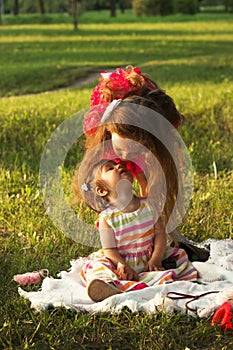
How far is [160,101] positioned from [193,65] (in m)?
9.89

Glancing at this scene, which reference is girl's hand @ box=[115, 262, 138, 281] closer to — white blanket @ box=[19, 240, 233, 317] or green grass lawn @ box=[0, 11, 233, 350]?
white blanket @ box=[19, 240, 233, 317]

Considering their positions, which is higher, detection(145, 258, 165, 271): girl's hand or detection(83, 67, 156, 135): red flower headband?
detection(83, 67, 156, 135): red flower headband

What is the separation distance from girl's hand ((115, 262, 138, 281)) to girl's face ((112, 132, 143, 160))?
1.93 feet

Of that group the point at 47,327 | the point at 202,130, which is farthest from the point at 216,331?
the point at 202,130

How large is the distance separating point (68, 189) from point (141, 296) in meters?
2.10

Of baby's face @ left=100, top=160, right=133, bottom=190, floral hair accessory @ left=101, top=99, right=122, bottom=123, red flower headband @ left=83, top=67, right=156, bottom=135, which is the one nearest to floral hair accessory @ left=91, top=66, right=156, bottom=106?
red flower headband @ left=83, top=67, right=156, bottom=135

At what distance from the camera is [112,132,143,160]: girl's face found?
163 inches

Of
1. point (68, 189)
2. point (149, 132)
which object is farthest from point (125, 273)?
point (68, 189)

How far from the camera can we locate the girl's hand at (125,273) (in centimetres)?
393

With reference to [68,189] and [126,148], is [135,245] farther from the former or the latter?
[68,189]

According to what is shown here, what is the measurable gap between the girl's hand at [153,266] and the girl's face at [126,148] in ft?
1.85

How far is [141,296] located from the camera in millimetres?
3736

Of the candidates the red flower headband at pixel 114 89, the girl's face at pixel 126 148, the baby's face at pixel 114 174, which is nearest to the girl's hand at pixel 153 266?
the baby's face at pixel 114 174

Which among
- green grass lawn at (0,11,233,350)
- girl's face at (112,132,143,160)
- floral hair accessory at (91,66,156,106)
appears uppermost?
floral hair accessory at (91,66,156,106)
